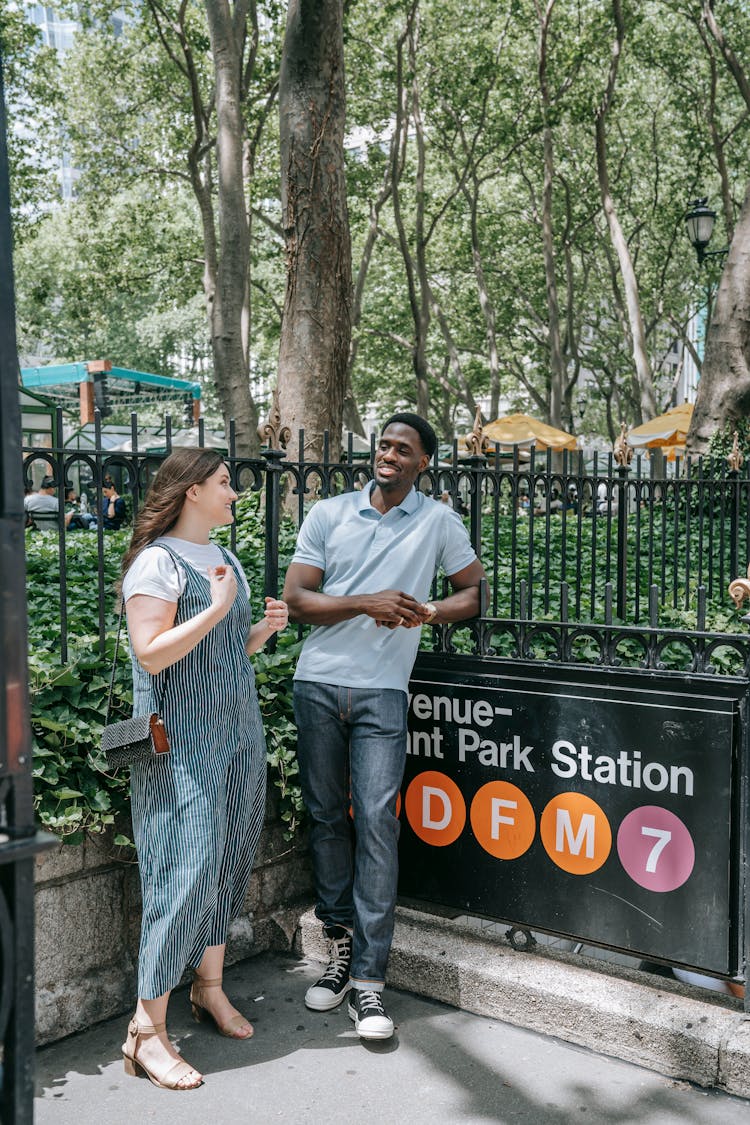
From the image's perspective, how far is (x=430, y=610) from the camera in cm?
372

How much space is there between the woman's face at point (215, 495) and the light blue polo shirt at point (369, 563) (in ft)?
1.57

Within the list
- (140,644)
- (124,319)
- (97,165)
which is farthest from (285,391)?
(124,319)

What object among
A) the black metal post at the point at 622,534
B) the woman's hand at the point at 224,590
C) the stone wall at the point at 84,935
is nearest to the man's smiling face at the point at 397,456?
the woman's hand at the point at 224,590

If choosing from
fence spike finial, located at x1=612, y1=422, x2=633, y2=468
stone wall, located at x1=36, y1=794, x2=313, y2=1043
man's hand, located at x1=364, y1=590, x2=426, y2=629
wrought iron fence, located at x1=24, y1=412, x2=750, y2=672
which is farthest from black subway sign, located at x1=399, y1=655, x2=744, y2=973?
fence spike finial, located at x1=612, y1=422, x2=633, y2=468

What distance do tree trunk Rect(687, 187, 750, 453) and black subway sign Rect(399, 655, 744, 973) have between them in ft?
28.6

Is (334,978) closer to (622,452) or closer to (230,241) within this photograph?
(622,452)

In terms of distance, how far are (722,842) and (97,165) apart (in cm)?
2263

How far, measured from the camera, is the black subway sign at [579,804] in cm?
342

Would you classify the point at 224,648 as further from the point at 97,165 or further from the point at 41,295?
the point at 97,165

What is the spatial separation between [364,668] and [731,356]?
375 inches

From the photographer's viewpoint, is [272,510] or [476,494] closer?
[272,510]

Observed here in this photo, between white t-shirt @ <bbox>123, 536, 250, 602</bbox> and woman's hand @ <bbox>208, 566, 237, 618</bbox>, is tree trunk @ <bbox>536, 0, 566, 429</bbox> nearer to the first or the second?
white t-shirt @ <bbox>123, 536, 250, 602</bbox>

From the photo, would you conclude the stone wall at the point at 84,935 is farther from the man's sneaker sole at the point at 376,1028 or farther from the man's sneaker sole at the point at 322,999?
the man's sneaker sole at the point at 376,1028

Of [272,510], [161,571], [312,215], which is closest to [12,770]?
[161,571]
